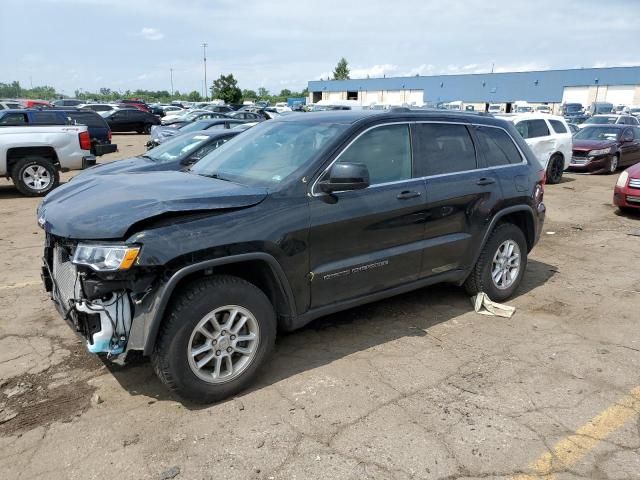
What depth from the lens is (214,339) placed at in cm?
329

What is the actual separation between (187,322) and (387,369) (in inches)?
61.2

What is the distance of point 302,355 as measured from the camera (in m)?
4.06

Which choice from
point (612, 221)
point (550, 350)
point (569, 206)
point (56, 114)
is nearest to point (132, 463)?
point (550, 350)

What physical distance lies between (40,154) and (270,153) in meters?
8.79

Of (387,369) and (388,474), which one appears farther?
(387,369)

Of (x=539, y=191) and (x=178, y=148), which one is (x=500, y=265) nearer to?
(x=539, y=191)

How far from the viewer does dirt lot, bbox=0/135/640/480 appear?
2.84m

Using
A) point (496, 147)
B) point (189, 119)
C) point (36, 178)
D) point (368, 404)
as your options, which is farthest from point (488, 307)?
point (189, 119)

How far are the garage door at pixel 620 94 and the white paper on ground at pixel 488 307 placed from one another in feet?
198

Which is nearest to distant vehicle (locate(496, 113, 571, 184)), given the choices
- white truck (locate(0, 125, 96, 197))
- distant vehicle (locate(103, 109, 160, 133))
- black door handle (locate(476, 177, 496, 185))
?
black door handle (locate(476, 177, 496, 185))

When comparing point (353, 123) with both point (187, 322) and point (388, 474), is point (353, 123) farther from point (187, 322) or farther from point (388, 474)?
point (388, 474)

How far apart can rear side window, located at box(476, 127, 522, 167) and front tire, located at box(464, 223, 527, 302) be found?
64 cm

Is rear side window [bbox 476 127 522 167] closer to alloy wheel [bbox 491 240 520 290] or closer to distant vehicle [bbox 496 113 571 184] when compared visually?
alloy wheel [bbox 491 240 520 290]

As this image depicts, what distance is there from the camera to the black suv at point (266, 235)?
3.06 m
